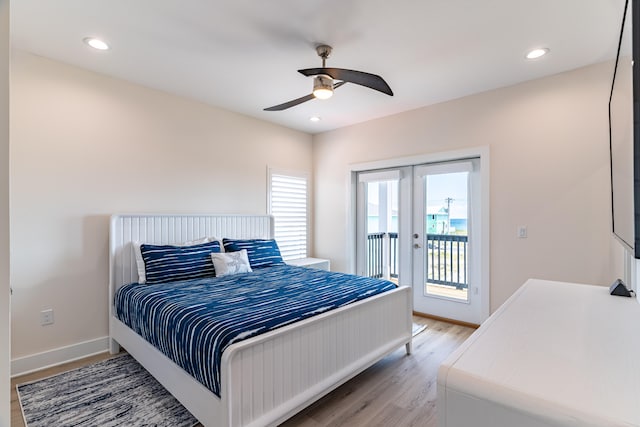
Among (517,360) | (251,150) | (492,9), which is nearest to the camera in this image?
(517,360)

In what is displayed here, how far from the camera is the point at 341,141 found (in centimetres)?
482

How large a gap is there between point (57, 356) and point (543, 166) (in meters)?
4.96

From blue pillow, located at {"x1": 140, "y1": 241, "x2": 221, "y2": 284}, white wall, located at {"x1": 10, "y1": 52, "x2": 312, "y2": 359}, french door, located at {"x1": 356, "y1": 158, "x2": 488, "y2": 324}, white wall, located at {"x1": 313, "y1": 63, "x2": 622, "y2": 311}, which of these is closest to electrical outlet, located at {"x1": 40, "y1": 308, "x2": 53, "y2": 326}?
white wall, located at {"x1": 10, "y1": 52, "x2": 312, "y2": 359}

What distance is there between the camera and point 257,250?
377 centimetres

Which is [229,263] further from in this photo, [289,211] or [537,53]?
[537,53]

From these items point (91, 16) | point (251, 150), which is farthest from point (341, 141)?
point (91, 16)

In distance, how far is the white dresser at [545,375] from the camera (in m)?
0.59

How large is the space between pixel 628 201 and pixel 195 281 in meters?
3.05

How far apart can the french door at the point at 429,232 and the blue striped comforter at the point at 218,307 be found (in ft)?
4.70

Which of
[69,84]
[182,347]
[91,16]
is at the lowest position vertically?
[182,347]

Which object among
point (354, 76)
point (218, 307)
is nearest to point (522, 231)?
point (354, 76)

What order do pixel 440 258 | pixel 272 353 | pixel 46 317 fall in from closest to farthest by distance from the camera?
pixel 272 353 → pixel 46 317 → pixel 440 258

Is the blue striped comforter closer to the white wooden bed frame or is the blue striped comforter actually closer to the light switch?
the white wooden bed frame

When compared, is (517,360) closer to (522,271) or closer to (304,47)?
(304,47)
